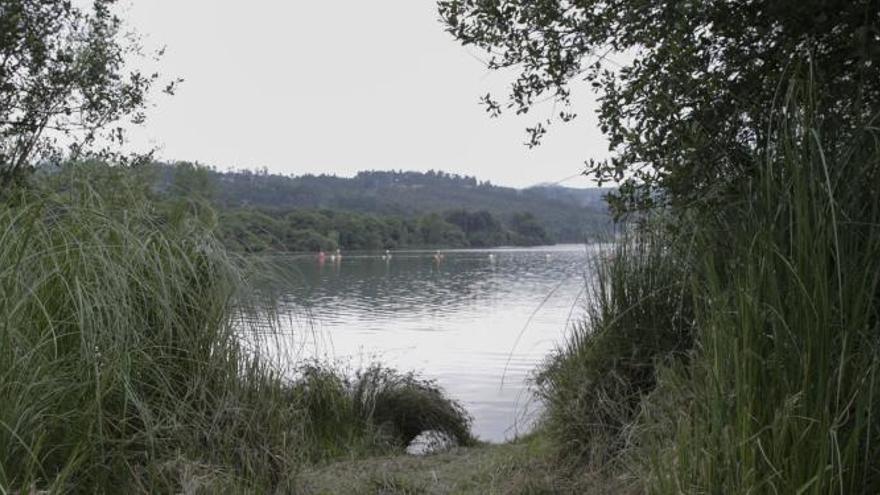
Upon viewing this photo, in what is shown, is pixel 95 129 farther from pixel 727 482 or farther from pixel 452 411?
pixel 727 482

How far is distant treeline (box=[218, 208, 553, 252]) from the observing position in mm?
5152

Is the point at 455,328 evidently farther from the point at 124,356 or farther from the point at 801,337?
the point at 801,337

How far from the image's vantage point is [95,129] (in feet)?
29.9

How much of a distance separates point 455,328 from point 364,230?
9370 millimetres

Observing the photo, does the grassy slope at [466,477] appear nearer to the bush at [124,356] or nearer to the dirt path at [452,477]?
the dirt path at [452,477]

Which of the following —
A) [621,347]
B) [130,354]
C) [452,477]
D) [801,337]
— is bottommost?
[452,477]

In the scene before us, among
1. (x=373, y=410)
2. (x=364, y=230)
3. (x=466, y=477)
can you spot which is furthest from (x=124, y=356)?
(x=364, y=230)

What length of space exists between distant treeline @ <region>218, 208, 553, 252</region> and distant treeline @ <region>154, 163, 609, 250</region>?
0.04ft

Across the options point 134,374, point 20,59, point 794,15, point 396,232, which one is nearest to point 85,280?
point 134,374

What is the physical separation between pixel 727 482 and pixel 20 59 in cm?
731

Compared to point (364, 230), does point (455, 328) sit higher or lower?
lower

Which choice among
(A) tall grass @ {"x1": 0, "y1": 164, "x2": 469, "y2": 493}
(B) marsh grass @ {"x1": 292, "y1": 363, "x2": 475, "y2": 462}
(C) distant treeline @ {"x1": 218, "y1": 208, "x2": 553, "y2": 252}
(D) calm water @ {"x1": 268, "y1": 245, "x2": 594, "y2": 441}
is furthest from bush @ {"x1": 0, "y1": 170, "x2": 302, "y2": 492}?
(B) marsh grass @ {"x1": 292, "y1": 363, "x2": 475, "y2": 462}

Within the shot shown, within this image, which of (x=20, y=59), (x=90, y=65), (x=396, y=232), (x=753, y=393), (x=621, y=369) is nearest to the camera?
(x=753, y=393)

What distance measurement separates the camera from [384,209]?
7819cm
